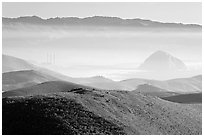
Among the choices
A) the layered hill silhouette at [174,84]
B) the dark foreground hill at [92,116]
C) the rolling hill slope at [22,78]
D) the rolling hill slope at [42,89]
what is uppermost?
the dark foreground hill at [92,116]

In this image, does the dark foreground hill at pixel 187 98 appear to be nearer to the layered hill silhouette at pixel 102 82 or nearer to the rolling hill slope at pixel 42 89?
the rolling hill slope at pixel 42 89

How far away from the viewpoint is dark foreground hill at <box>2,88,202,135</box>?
29203mm

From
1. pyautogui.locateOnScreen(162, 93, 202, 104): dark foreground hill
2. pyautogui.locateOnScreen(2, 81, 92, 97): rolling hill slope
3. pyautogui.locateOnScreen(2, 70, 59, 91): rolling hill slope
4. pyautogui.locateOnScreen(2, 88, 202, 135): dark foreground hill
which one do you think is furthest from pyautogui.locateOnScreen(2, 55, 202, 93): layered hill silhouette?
pyautogui.locateOnScreen(2, 88, 202, 135): dark foreground hill

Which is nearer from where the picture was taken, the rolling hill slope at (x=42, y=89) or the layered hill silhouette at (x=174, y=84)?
the rolling hill slope at (x=42, y=89)

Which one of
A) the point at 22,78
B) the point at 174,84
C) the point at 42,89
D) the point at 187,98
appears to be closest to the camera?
the point at 187,98

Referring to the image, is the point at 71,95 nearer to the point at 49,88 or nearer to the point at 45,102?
the point at 45,102

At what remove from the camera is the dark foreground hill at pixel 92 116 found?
29203 mm

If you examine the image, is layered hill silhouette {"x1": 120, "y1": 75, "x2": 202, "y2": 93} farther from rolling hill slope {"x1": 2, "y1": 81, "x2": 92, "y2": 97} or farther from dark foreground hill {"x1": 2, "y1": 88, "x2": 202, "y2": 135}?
dark foreground hill {"x1": 2, "y1": 88, "x2": 202, "y2": 135}

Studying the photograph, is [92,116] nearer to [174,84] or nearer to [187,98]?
[187,98]

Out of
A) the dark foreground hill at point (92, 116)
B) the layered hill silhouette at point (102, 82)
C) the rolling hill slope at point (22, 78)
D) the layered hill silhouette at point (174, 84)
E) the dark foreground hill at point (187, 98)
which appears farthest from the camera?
the layered hill silhouette at point (174, 84)

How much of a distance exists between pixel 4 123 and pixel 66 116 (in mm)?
4673

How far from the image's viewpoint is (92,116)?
3120 cm

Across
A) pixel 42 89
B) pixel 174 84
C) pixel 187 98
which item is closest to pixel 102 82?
pixel 174 84

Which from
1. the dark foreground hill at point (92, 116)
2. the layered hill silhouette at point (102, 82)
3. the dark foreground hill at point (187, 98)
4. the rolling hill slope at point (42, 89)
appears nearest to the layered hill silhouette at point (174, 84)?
the layered hill silhouette at point (102, 82)
